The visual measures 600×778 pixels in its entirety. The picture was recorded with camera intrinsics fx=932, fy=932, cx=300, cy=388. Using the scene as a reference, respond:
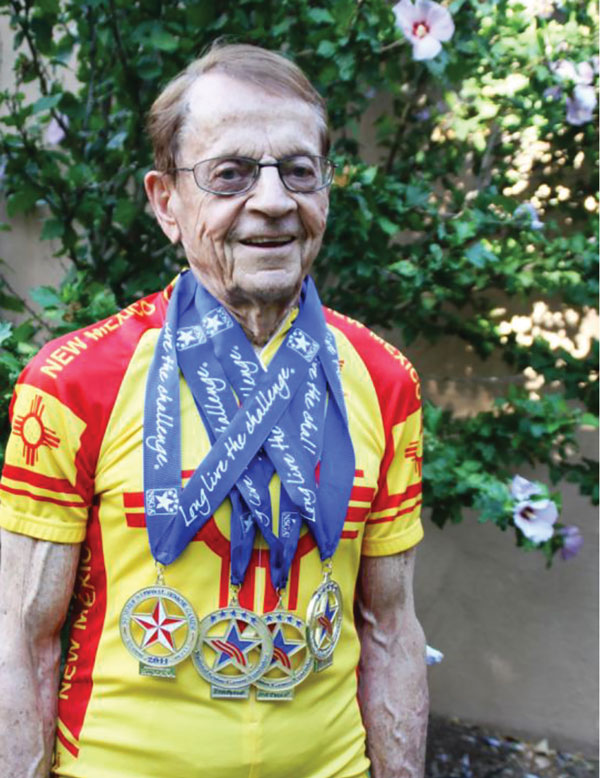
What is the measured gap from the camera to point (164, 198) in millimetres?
1860

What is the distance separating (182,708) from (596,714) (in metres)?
2.86

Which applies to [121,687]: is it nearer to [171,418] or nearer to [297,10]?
[171,418]

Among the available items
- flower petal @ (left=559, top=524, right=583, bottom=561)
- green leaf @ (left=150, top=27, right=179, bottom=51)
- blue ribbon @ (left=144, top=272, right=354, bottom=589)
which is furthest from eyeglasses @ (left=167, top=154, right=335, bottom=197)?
flower petal @ (left=559, top=524, right=583, bottom=561)

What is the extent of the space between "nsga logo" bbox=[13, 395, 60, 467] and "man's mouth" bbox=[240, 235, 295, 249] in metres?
0.47

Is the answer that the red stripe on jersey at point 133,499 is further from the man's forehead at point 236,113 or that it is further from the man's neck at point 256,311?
the man's forehead at point 236,113

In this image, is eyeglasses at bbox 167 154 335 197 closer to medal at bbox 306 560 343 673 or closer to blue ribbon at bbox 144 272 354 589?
blue ribbon at bbox 144 272 354 589

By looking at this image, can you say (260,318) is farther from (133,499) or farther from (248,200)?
(133,499)

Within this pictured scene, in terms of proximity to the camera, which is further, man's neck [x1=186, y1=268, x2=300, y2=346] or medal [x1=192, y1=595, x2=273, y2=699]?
man's neck [x1=186, y1=268, x2=300, y2=346]

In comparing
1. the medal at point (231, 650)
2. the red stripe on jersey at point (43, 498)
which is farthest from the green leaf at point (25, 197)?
the medal at point (231, 650)

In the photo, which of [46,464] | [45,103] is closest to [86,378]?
[46,464]

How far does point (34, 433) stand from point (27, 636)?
1.21ft

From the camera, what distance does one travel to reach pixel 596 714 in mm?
3980

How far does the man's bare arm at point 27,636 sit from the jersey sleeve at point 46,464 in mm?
36

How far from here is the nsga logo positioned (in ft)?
5.39
